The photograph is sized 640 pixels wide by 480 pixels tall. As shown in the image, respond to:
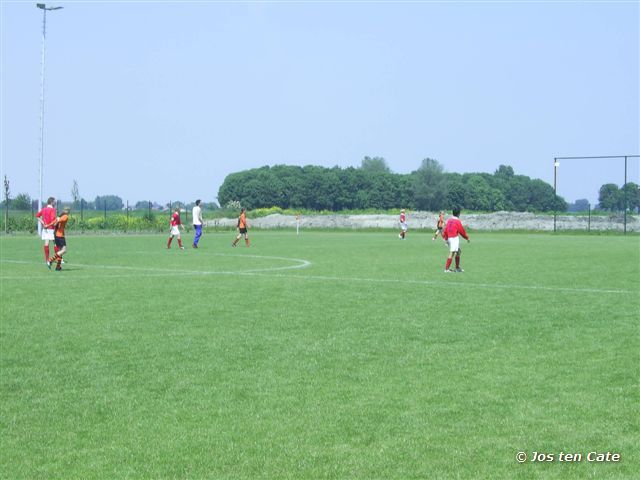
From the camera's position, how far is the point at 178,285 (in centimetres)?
1902

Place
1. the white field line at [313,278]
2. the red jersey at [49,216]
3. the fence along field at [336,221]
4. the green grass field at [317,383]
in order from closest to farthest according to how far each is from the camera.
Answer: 1. the green grass field at [317,383]
2. the white field line at [313,278]
3. the red jersey at [49,216]
4. the fence along field at [336,221]

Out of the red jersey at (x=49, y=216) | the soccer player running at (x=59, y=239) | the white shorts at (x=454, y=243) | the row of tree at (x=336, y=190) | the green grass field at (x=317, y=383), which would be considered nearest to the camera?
the green grass field at (x=317, y=383)

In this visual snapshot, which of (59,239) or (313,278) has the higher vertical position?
(59,239)

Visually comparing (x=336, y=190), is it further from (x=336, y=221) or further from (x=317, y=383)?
(x=317, y=383)

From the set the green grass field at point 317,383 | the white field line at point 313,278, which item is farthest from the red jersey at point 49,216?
the green grass field at point 317,383

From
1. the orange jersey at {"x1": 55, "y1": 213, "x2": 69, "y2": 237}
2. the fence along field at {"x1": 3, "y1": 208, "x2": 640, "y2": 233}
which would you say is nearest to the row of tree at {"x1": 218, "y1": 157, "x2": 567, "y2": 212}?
the fence along field at {"x1": 3, "y1": 208, "x2": 640, "y2": 233}

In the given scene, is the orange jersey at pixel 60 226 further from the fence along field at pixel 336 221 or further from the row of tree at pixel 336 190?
the row of tree at pixel 336 190

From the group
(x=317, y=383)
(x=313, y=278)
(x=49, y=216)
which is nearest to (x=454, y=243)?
(x=313, y=278)

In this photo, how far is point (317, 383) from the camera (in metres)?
8.48

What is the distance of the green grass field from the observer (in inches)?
239

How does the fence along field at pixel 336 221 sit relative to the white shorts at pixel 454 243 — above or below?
above

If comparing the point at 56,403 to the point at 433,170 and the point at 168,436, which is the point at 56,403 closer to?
the point at 168,436

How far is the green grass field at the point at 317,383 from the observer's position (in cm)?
607

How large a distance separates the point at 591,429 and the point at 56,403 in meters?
4.61
